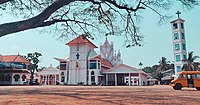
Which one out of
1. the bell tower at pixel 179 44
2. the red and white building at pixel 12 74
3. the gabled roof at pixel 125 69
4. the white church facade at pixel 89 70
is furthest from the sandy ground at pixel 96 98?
the bell tower at pixel 179 44

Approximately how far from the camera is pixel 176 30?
44562mm

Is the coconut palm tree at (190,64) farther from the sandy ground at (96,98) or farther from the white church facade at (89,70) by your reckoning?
the sandy ground at (96,98)

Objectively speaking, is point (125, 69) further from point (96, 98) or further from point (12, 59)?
point (96, 98)

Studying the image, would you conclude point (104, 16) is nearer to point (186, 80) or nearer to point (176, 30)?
point (186, 80)

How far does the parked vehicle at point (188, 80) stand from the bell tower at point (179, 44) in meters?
27.6

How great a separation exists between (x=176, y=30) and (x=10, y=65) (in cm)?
3499

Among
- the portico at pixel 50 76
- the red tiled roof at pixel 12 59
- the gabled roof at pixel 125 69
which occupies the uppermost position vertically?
the red tiled roof at pixel 12 59

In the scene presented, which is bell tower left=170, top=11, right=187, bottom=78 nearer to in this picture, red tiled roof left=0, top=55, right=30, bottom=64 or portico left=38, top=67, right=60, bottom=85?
portico left=38, top=67, right=60, bottom=85

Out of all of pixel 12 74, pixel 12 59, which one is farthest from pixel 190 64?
pixel 12 59

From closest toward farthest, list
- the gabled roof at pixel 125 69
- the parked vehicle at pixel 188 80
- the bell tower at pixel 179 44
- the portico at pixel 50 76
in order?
1. the parked vehicle at pixel 188 80
2. the gabled roof at pixel 125 69
3. the bell tower at pixel 179 44
4. the portico at pixel 50 76

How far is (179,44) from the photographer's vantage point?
4356 centimetres

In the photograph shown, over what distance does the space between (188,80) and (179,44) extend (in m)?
28.7

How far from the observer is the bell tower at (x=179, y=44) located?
43.4m

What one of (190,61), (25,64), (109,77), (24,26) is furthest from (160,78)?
(24,26)
